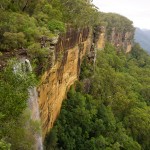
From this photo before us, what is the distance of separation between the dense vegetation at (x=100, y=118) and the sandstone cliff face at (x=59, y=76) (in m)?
1.33

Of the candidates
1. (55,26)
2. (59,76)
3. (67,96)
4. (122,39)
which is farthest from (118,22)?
(55,26)

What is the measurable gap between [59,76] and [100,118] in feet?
31.2

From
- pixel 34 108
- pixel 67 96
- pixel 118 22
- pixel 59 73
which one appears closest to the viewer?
pixel 34 108

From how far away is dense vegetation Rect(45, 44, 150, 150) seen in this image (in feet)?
92.7

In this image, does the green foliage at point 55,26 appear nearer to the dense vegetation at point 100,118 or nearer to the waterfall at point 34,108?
the dense vegetation at point 100,118

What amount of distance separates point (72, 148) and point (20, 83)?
49.0ft

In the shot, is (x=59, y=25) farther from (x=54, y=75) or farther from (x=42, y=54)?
(x=42, y=54)

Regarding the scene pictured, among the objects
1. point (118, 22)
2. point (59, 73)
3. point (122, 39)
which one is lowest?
point (122, 39)

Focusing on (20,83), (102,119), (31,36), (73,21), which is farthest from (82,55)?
(20,83)

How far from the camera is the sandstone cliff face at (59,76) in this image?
22108mm

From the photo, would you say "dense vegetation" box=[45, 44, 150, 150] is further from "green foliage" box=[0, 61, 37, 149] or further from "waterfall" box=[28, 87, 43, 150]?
"green foliage" box=[0, 61, 37, 149]

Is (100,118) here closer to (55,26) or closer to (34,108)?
(55,26)

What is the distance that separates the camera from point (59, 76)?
2602 cm

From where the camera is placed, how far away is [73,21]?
107 ft
